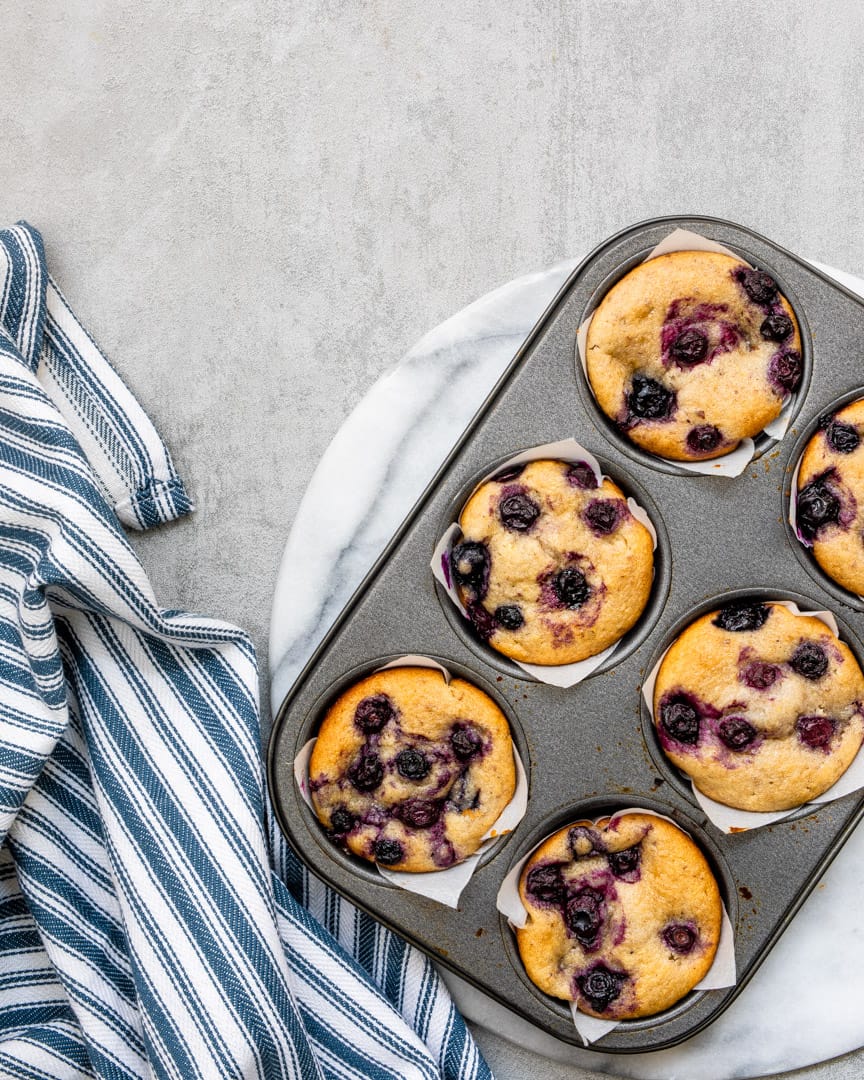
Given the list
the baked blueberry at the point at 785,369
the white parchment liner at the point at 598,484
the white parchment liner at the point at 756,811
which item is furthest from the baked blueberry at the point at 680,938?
the baked blueberry at the point at 785,369

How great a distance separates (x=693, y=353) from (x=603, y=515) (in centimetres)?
46

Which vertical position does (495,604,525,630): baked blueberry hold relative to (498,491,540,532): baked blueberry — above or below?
below

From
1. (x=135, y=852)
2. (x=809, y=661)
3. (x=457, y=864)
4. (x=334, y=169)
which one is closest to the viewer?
(x=809, y=661)

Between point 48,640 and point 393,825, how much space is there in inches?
40.3

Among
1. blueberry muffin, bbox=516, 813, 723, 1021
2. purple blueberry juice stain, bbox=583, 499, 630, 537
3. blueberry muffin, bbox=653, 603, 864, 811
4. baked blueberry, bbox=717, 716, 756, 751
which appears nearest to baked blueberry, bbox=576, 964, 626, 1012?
blueberry muffin, bbox=516, 813, 723, 1021

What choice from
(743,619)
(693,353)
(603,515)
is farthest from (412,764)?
(693,353)

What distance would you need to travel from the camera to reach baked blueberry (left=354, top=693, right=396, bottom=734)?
2416 mm

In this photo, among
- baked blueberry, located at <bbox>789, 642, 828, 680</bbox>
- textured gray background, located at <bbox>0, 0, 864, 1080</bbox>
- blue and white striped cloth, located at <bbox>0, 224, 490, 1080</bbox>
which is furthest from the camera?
textured gray background, located at <bbox>0, 0, 864, 1080</bbox>

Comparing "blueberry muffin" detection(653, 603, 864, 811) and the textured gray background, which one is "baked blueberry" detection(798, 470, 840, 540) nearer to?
"blueberry muffin" detection(653, 603, 864, 811)

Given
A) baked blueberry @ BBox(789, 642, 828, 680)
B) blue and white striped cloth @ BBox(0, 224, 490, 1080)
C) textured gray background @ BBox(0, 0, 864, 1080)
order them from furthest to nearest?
textured gray background @ BBox(0, 0, 864, 1080) → blue and white striped cloth @ BBox(0, 224, 490, 1080) → baked blueberry @ BBox(789, 642, 828, 680)

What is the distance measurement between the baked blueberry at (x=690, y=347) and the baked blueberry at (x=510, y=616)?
0.73 m

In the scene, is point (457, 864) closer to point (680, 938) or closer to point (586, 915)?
point (586, 915)

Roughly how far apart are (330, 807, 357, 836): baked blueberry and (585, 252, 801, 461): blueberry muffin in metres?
1.17

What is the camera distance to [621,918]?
2.43 m
